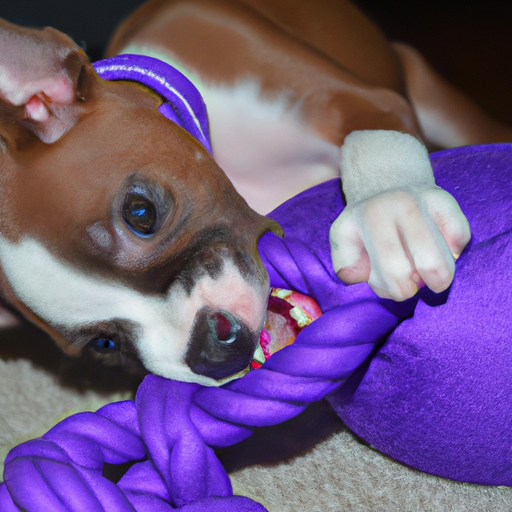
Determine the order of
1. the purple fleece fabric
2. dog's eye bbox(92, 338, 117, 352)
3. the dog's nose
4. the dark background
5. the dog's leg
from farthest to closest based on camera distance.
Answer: the dark background, the dog's leg, dog's eye bbox(92, 338, 117, 352), the dog's nose, the purple fleece fabric

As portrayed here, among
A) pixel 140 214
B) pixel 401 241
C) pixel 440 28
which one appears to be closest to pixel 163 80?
pixel 140 214

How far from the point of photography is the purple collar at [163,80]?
116cm

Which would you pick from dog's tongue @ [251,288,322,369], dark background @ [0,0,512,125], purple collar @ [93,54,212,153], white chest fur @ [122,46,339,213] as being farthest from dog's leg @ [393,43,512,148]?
dog's tongue @ [251,288,322,369]

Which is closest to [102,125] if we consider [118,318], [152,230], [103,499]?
[152,230]

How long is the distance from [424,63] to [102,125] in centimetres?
99

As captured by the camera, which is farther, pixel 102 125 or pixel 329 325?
pixel 102 125

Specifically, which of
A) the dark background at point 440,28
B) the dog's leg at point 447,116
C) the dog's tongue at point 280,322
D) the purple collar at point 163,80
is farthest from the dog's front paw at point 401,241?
the dark background at point 440,28

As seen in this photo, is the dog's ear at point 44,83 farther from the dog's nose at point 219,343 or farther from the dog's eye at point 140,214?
the dog's nose at point 219,343

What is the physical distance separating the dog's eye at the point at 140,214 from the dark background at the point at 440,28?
93cm

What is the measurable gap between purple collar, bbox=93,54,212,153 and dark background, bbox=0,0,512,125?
64cm

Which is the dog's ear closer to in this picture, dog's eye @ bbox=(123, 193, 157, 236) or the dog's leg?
dog's eye @ bbox=(123, 193, 157, 236)

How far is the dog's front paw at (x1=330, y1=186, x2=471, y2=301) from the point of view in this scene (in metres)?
0.79

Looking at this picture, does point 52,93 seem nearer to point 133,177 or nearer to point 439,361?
point 133,177

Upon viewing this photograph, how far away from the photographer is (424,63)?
1705mm
